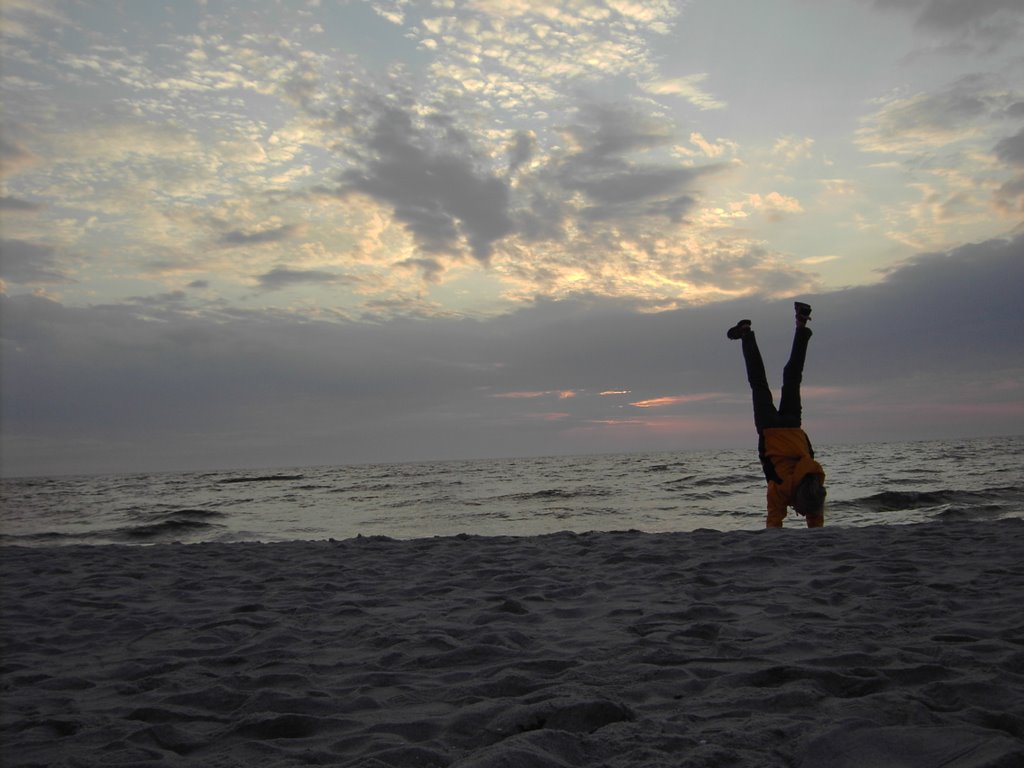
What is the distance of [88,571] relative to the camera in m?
7.47

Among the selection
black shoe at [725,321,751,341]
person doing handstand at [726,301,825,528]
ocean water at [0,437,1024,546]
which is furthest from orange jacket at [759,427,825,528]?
ocean water at [0,437,1024,546]

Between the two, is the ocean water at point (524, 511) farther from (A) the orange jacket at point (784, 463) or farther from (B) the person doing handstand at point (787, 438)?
(B) the person doing handstand at point (787, 438)

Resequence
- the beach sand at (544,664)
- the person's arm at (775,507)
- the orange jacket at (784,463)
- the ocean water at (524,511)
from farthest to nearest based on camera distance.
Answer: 1. the ocean water at (524,511)
2. the person's arm at (775,507)
3. the orange jacket at (784,463)
4. the beach sand at (544,664)

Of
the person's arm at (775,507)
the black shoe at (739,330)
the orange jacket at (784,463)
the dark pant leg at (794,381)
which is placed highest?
the black shoe at (739,330)

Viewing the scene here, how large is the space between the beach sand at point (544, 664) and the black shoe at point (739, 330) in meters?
3.49

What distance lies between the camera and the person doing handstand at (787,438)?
874 cm

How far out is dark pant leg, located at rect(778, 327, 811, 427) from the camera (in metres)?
8.90

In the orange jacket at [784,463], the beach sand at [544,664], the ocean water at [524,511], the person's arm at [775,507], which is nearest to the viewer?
the beach sand at [544,664]

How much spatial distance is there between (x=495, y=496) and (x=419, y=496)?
10.8 ft

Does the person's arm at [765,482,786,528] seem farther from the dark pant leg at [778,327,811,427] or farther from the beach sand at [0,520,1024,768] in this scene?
the beach sand at [0,520,1024,768]

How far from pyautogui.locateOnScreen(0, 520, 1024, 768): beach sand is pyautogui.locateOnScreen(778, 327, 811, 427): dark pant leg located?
2553 millimetres

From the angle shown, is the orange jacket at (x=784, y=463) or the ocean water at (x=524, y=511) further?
the ocean water at (x=524, y=511)

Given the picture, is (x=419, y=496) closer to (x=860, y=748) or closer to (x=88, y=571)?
(x=88, y=571)

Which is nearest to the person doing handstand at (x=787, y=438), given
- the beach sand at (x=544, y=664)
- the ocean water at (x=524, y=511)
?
the beach sand at (x=544, y=664)
